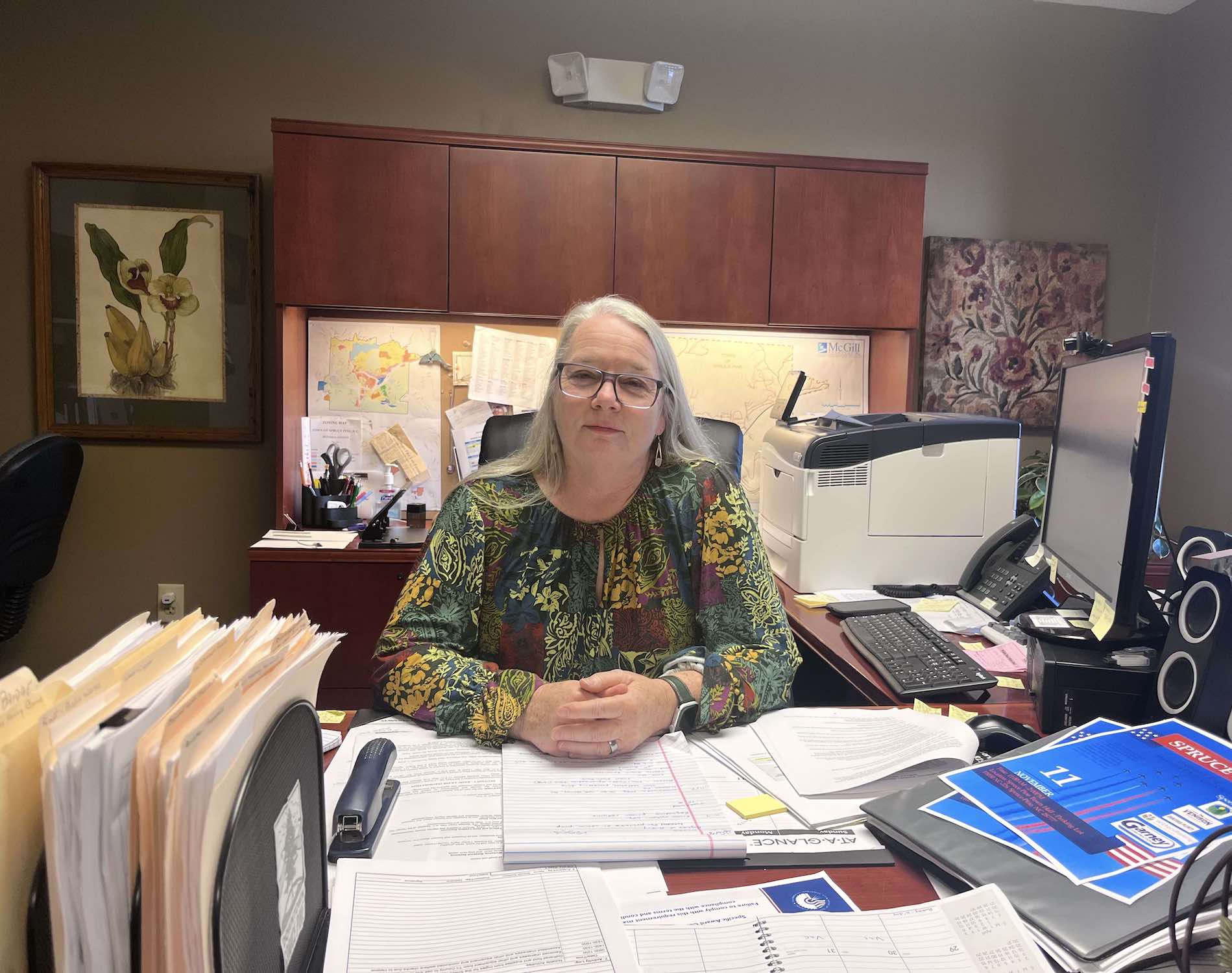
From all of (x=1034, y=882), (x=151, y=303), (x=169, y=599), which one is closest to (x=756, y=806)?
(x=1034, y=882)

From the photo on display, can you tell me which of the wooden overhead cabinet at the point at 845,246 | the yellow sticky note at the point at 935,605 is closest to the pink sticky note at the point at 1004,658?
the yellow sticky note at the point at 935,605

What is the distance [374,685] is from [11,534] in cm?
200

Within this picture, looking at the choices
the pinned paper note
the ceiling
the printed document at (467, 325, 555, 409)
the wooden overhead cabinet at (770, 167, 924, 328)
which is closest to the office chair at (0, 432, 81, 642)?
the pinned paper note

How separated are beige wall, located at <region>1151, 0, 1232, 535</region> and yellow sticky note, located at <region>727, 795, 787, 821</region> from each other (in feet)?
9.41

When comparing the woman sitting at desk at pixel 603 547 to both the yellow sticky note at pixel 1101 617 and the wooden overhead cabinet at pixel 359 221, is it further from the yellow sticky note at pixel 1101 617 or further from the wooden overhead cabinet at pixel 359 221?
the wooden overhead cabinet at pixel 359 221

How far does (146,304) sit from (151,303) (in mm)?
17

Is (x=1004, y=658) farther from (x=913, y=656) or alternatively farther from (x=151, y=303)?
(x=151, y=303)

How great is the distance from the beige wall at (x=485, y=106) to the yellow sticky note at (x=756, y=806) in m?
2.53

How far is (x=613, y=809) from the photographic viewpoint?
91 cm

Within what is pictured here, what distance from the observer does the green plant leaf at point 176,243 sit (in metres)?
2.86

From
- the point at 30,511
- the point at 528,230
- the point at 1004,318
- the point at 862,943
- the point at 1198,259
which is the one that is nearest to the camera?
the point at 862,943

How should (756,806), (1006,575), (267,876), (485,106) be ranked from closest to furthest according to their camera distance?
(267,876)
(756,806)
(1006,575)
(485,106)

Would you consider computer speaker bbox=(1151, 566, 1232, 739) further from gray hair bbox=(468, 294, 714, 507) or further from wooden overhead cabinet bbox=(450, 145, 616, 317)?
wooden overhead cabinet bbox=(450, 145, 616, 317)

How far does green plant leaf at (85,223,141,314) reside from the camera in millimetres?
2832
